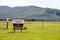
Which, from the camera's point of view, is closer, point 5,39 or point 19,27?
point 5,39

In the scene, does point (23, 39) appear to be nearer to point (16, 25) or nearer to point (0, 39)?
point (0, 39)

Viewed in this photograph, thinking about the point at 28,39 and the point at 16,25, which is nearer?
the point at 28,39

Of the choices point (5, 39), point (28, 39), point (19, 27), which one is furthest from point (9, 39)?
point (19, 27)

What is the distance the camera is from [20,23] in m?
33.1

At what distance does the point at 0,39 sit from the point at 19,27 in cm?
1065

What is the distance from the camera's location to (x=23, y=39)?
21.9 m

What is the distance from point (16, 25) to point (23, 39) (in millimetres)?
11153

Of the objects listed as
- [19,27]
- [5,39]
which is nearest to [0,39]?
[5,39]

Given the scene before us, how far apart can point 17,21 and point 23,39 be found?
11.6m

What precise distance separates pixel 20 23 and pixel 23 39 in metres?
11.3

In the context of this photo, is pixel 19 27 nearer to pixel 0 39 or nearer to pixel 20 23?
pixel 20 23

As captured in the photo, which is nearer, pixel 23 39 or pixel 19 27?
pixel 23 39

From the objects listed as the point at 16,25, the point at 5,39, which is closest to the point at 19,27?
the point at 16,25

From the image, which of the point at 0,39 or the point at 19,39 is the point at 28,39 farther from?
the point at 0,39
